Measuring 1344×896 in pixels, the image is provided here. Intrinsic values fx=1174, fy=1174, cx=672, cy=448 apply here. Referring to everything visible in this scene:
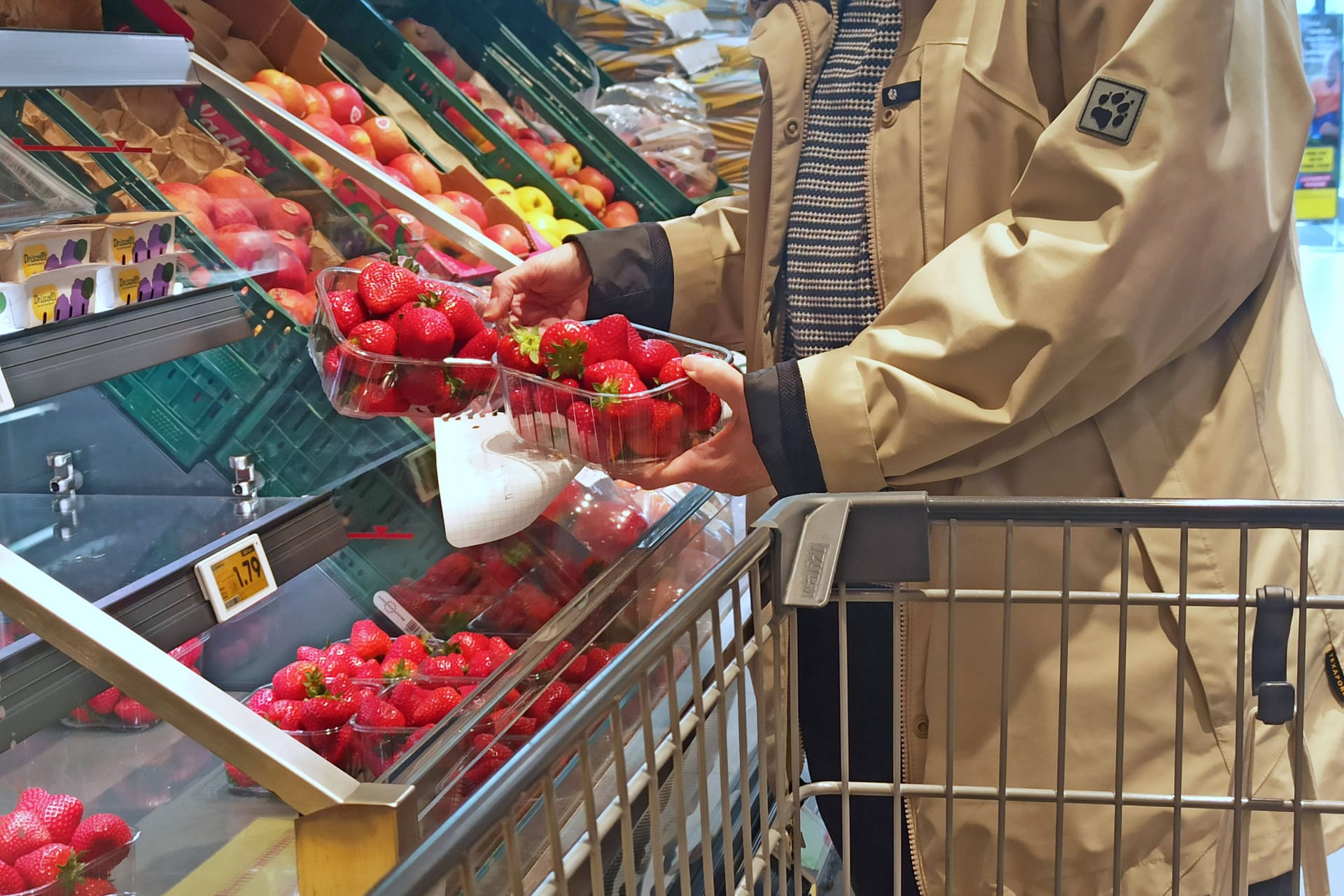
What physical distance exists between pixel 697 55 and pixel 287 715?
314cm

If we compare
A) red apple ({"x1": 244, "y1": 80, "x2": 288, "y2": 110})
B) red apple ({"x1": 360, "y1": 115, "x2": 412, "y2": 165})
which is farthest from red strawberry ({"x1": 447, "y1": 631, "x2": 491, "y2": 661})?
red apple ({"x1": 360, "y1": 115, "x2": 412, "y2": 165})

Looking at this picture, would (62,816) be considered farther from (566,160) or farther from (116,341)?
(566,160)

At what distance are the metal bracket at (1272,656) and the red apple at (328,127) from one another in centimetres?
188

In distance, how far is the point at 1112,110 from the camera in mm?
1095

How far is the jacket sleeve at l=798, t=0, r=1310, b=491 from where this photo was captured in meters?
1.08

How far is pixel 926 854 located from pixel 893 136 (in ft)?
2.62

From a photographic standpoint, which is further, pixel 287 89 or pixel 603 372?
pixel 287 89

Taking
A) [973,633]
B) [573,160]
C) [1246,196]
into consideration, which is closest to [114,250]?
[973,633]

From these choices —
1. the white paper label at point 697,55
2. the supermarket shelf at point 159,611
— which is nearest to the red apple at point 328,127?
the supermarket shelf at point 159,611

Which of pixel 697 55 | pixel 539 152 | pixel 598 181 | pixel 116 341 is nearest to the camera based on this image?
pixel 116 341

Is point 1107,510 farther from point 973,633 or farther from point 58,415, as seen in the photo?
point 58,415

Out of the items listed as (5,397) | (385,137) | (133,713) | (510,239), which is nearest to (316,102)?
(385,137)

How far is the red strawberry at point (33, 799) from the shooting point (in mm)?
950

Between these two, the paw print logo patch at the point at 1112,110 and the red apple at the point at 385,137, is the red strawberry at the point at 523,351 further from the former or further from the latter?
the red apple at the point at 385,137
